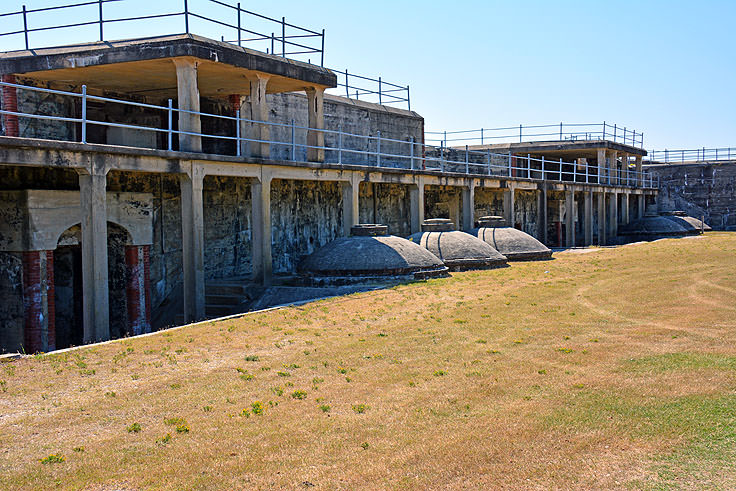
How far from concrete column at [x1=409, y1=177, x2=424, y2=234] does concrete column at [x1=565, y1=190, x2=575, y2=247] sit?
1461 centimetres

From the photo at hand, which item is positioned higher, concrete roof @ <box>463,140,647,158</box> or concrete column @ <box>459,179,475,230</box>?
concrete roof @ <box>463,140,647,158</box>

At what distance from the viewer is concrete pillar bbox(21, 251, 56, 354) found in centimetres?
1616

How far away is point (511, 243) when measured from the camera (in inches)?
1120

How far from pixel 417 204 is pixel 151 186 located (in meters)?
10.9

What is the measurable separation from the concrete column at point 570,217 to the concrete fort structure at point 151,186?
13.8 metres

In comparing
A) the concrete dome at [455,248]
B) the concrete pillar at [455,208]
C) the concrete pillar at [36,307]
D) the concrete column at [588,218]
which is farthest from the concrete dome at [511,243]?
the concrete pillar at [36,307]

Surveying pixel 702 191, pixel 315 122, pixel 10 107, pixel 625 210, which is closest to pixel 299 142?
pixel 315 122

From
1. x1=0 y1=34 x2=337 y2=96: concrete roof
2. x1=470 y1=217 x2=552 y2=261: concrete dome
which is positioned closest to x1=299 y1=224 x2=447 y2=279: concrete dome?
x1=0 y1=34 x2=337 y2=96: concrete roof

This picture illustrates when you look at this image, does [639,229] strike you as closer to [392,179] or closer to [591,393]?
[392,179]

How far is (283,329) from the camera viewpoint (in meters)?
13.8

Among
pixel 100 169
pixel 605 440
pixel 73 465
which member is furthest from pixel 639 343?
pixel 100 169

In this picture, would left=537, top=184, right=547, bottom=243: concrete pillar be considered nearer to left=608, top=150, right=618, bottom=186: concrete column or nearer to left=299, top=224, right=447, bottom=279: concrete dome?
left=608, top=150, right=618, bottom=186: concrete column

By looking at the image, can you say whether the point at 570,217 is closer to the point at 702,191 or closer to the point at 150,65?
the point at 702,191

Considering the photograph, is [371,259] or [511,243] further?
[511,243]
